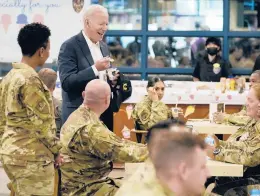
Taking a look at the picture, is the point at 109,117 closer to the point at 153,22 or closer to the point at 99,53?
the point at 99,53

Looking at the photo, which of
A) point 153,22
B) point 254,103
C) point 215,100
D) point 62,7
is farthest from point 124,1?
point 254,103

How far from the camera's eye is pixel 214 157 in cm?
518

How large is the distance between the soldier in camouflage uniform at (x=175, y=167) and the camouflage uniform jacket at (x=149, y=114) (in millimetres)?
5667

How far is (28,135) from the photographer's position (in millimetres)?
4746

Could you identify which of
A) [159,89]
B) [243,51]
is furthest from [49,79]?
[243,51]

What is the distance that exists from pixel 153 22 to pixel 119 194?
28.6 ft

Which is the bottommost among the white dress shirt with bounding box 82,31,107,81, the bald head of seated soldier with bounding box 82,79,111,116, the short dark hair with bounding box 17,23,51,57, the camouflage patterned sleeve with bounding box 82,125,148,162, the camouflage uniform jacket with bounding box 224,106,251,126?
the camouflage uniform jacket with bounding box 224,106,251,126

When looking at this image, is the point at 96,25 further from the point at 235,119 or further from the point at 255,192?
the point at 255,192

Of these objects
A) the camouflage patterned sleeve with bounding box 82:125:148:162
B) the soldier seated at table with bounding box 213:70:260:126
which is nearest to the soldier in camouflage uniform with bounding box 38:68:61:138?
the soldier seated at table with bounding box 213:70:260:126

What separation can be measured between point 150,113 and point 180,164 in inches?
232

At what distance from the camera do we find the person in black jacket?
1066 cm

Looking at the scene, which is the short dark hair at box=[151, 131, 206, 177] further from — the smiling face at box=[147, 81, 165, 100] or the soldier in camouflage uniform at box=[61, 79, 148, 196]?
the smiling face at box=[147, 81, 165, 100]

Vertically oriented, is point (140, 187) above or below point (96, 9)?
below

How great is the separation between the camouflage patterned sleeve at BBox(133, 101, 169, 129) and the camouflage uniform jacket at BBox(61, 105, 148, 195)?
12.7ft
